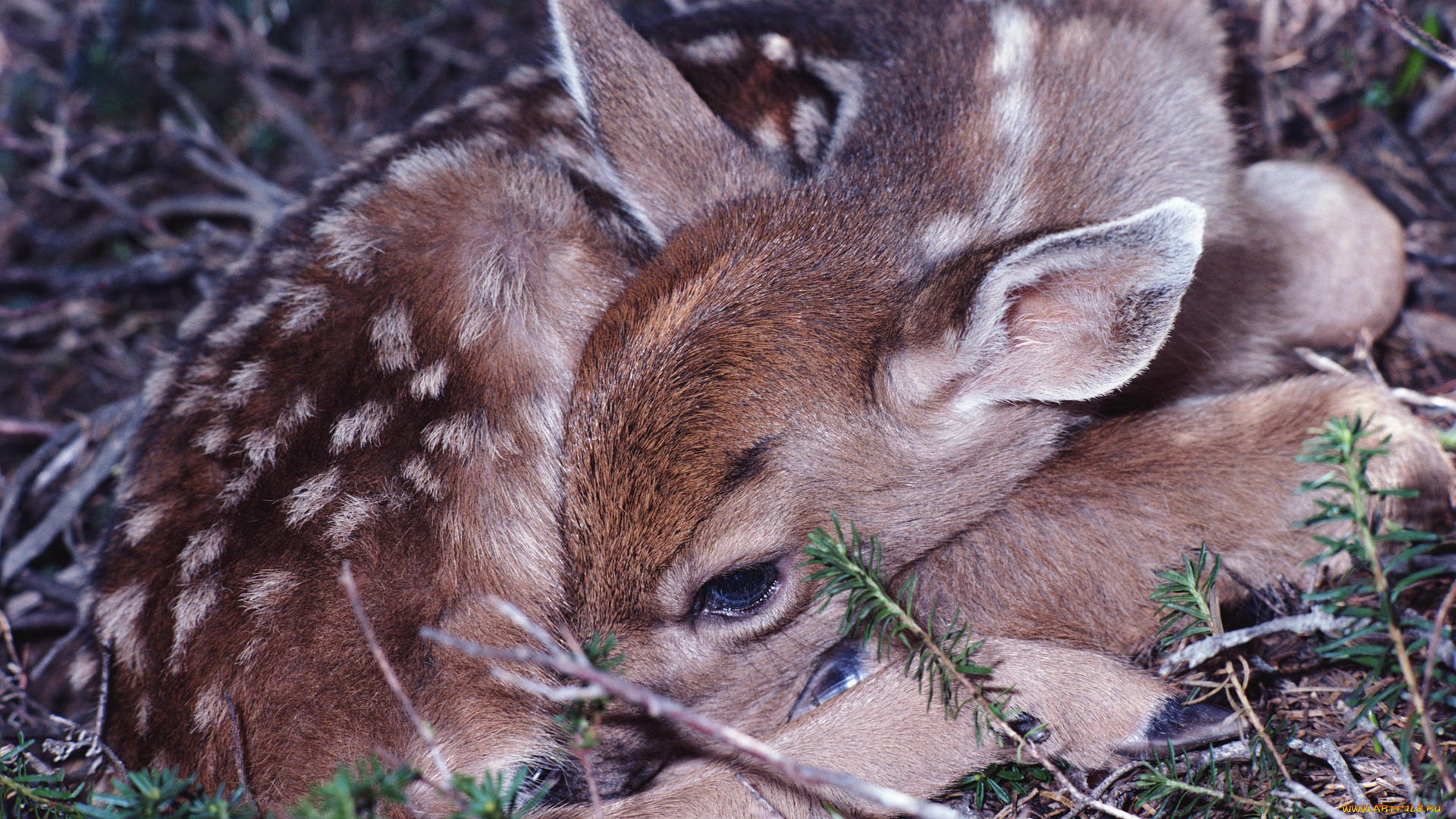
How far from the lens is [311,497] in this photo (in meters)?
2.47

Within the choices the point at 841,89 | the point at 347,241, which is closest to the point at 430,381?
the point at 347,241

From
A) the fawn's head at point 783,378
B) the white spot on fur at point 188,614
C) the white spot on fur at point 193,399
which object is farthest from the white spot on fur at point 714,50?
the white spot on fur at point 188,614

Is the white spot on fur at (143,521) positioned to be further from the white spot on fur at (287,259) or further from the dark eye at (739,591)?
the dark eye at (739,591)

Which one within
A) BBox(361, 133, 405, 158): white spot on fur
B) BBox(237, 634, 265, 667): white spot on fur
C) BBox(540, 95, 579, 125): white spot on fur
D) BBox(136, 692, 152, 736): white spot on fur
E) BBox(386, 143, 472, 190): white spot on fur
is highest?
BBox(540, 95, 579, 125): white spot on fur

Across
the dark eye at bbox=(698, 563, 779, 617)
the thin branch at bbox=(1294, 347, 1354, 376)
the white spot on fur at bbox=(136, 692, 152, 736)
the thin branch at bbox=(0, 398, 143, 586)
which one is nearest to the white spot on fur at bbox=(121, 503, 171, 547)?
the white spot on fur at bbox=(136, 692, 152, 736)

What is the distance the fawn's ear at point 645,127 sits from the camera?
2666mm

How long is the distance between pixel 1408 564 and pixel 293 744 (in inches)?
94.2

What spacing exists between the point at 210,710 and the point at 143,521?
507mm

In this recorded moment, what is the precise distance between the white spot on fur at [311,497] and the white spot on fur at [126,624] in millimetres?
393

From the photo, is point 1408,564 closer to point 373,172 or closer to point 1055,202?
point 1055,202

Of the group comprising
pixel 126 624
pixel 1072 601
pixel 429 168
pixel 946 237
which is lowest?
pixel 126 624

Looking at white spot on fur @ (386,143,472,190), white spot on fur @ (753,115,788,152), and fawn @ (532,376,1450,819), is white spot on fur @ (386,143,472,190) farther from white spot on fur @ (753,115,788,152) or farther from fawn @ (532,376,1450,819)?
fawn @ (532,376,1450,819)

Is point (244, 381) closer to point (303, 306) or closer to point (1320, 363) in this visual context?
point (303, 306)

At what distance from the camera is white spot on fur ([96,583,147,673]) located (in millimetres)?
2473
